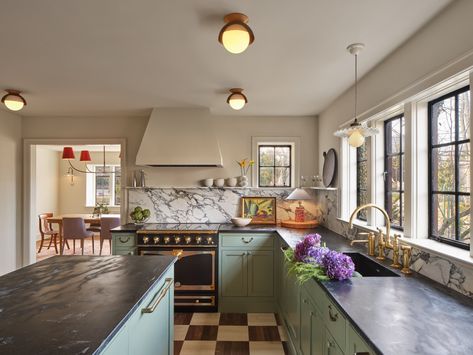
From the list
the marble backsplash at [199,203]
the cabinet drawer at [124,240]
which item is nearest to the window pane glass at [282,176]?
the marble backsplash at [199,203]

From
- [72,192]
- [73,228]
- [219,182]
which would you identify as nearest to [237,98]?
[219,182]

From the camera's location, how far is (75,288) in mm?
1403

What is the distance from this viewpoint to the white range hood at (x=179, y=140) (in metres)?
3.73

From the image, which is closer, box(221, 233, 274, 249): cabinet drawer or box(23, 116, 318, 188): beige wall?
box(221, 233, 274, 249): cabinet drawer

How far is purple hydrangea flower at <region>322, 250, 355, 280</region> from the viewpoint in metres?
1.62

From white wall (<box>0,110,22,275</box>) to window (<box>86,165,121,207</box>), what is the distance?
13.3 feet

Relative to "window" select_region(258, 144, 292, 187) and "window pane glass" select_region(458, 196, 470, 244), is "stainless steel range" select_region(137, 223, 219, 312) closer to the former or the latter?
"window" select_region(258, 144, 292, 187)

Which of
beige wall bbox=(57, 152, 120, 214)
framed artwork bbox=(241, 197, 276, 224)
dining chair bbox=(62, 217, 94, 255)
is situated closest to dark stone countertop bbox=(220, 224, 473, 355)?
framed artwork bbox=(241, 197, 276, 224)

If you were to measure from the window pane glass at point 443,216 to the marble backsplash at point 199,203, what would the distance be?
2182mm

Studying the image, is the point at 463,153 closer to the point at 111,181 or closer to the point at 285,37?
the point at 285,37

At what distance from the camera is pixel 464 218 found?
1703 mm

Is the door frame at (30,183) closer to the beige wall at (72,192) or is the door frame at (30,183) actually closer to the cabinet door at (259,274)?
the cabinet door at (259,274)

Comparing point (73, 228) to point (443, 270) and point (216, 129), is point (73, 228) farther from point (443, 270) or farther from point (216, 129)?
point (443, 270)

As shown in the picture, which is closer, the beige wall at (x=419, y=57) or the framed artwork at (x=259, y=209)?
the beige wall at (x=419, y=57)
